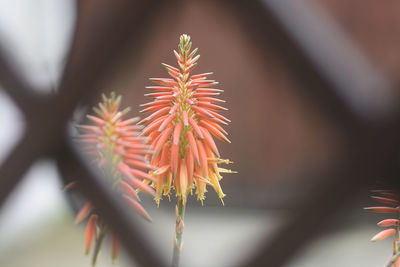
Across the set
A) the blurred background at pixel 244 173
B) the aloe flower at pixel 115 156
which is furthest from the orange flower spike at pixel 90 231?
the blurred background at pixel 244 173

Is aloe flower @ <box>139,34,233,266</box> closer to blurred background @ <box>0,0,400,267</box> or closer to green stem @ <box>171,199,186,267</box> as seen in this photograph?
green stem @ <box>171,199,186,267</box>

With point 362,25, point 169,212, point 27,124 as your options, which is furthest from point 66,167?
point 362,25

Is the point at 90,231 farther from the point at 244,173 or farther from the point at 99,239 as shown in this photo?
the point at 244,173

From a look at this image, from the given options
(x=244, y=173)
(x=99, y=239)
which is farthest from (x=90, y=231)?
(x=244, y=173)

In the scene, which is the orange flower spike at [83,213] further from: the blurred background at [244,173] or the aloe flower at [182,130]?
the blurred background at [244,173]

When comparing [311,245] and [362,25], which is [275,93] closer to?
[362,25]

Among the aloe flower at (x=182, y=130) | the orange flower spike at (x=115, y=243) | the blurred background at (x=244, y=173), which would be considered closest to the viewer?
the orange flower spike at (x=115, y=243)

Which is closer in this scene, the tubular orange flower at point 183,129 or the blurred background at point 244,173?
the tubular orange flower at point 183,129
